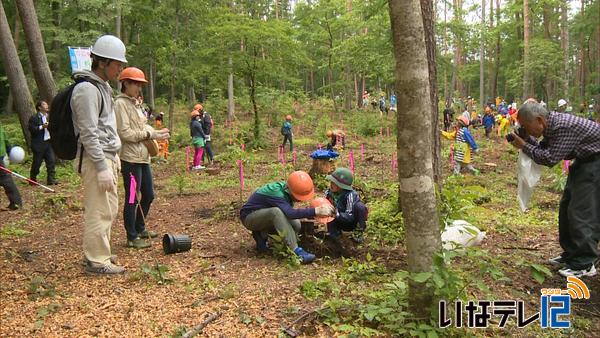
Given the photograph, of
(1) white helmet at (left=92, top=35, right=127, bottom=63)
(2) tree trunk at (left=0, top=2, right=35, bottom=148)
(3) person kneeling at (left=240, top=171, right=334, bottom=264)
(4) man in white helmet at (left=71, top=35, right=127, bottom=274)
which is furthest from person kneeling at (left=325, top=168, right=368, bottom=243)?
(2) tree trunk at (left=0, top=2, right=35, bottom=148)

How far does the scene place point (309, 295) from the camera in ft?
11.7

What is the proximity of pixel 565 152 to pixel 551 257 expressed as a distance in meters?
1.26

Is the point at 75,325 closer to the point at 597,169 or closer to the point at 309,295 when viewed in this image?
the point at 309,295

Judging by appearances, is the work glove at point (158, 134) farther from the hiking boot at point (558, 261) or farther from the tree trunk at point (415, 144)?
the hiking boot at point (558, 261)

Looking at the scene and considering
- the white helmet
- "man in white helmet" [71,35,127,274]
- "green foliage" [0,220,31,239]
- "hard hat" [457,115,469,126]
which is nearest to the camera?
"man in white helmet" [71,35,127,274]

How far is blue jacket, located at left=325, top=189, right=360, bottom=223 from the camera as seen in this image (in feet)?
16.2

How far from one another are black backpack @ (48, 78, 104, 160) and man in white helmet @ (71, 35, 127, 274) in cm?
6

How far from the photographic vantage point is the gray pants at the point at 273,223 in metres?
4.39

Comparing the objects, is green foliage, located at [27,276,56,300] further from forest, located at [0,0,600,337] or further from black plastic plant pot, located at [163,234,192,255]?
black plastic plant pot, located at [163,234,192,255]

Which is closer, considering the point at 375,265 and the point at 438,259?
the point at 438,259

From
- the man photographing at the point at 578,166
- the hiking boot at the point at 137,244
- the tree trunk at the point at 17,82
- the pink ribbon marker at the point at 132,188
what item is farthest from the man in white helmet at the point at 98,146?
the tree trunk at the point at 17,82

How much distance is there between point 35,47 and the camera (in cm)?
1027

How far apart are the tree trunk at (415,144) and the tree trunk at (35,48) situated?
9.94m

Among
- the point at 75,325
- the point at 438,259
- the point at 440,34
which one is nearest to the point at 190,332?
the point at 75,325
